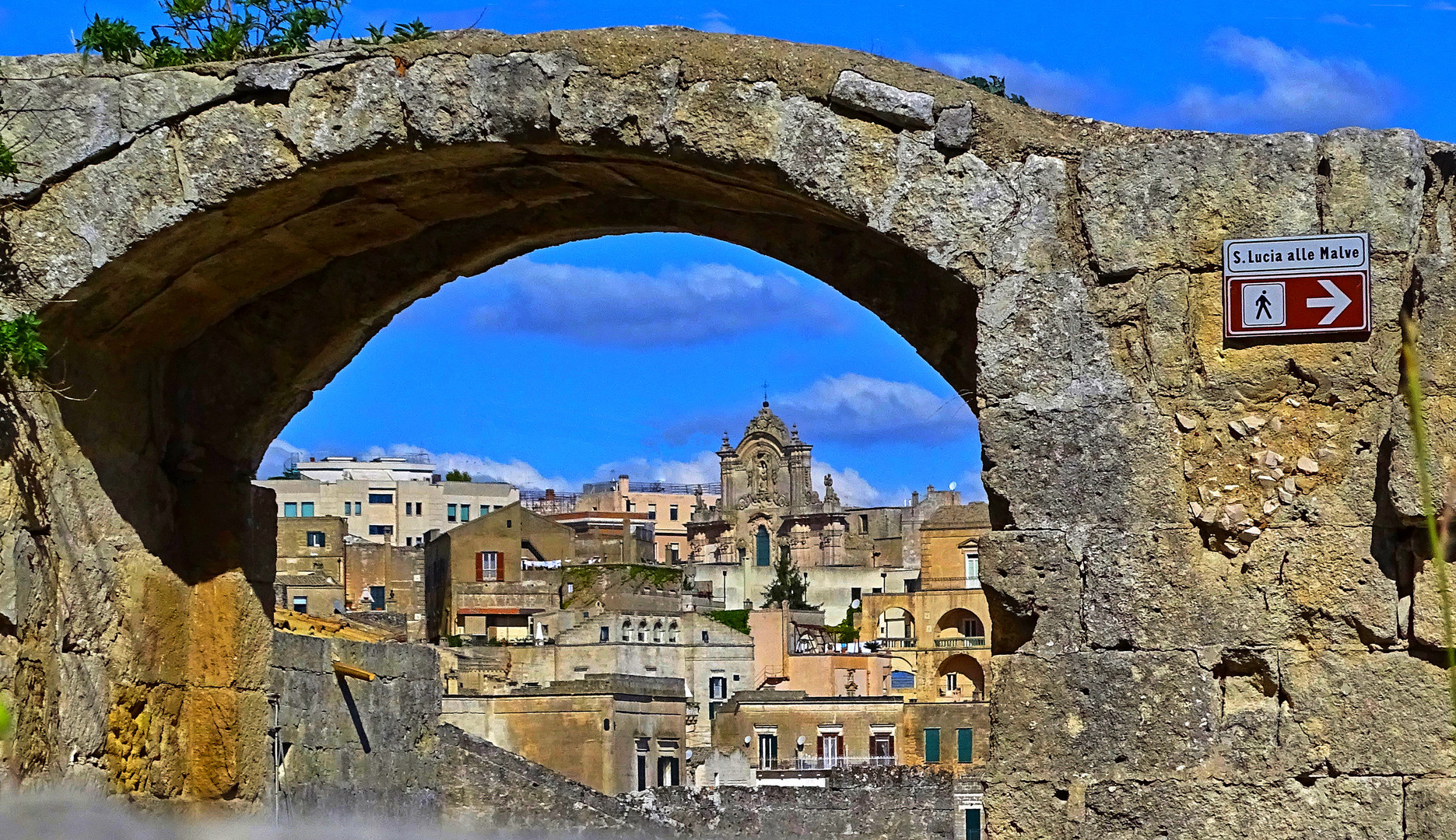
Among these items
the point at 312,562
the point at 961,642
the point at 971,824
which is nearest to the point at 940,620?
the point at 961,642

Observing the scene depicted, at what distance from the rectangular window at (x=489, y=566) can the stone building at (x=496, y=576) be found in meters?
0.02

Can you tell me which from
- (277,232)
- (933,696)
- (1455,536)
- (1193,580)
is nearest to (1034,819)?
(1193,580)

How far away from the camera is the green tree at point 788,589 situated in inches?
2611

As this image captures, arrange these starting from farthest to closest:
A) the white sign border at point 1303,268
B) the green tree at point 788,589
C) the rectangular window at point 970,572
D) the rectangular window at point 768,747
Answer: the green tree at point 788,589
the rectangular window at point 970,572
the rectangular window at point 768,747
the white sign border at point 1303,268

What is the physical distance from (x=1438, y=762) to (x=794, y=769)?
128ft

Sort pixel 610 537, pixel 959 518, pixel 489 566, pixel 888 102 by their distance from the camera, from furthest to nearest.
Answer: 1. pixel 610 537
2. pixel 959 518
3. pixel 489 566
4. pixel 888 102

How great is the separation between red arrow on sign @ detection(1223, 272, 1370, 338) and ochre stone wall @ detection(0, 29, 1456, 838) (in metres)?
0.07

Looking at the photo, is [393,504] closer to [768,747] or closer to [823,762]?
[768,747]

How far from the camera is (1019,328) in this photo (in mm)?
6027

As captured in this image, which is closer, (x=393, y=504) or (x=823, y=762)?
(x=823, y=762)

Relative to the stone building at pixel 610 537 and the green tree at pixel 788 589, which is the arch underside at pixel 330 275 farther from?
the stone building at pixel 610 537

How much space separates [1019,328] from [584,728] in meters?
37.4

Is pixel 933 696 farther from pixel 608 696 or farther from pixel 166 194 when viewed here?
pixel 166 194

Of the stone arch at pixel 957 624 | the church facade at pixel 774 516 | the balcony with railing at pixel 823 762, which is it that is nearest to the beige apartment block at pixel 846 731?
the balcony with railing at pixel 823 762
